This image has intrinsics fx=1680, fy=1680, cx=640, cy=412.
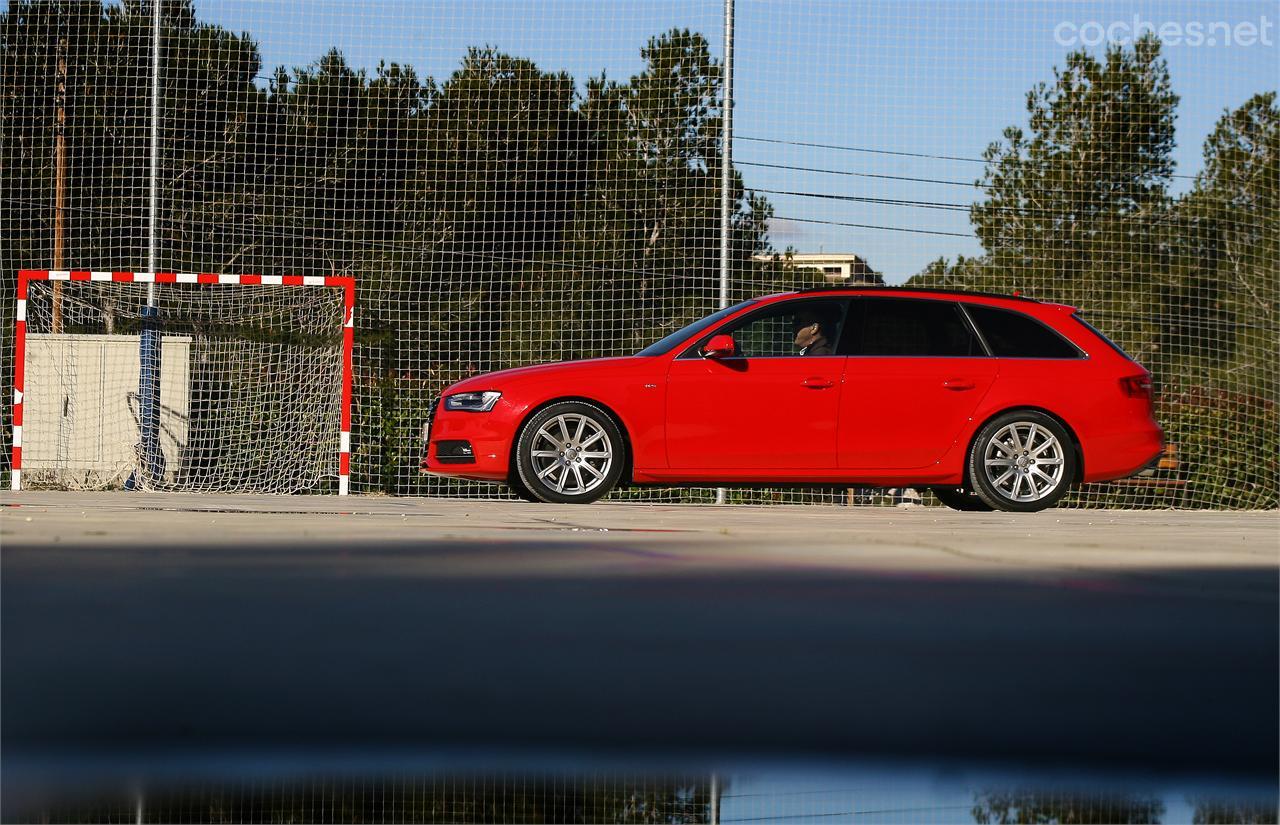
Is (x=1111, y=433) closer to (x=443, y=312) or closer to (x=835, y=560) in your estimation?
(x=835, y=560)

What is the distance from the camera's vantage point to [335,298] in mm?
16234

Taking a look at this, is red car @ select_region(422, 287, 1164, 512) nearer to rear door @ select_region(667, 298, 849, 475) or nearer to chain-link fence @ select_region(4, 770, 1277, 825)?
rear door @ select_region(667, 298, 849, 475)

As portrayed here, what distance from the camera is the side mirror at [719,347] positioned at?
36.0ft

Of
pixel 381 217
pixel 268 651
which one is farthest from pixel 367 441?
pixel 268 651

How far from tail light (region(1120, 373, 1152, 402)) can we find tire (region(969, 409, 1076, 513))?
521 millimetres

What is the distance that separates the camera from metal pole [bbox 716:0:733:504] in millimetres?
14570

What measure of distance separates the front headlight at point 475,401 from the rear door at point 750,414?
1.18 metres

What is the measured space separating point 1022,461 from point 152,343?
8632 millimetres

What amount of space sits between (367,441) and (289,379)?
104cm

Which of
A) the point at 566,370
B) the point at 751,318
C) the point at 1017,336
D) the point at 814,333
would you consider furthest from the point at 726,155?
the point at 566,370

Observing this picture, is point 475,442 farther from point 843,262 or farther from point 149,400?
point 843,262

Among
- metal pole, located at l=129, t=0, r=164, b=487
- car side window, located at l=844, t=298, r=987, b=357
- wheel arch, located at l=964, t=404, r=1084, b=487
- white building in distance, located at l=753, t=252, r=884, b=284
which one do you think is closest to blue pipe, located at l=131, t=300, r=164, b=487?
metal pole, located at l=129, t=0, r=164, b=487

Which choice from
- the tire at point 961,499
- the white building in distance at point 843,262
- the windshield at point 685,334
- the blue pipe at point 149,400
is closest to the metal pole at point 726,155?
the white building in distance at point 843,262

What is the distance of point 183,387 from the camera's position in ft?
53.2
